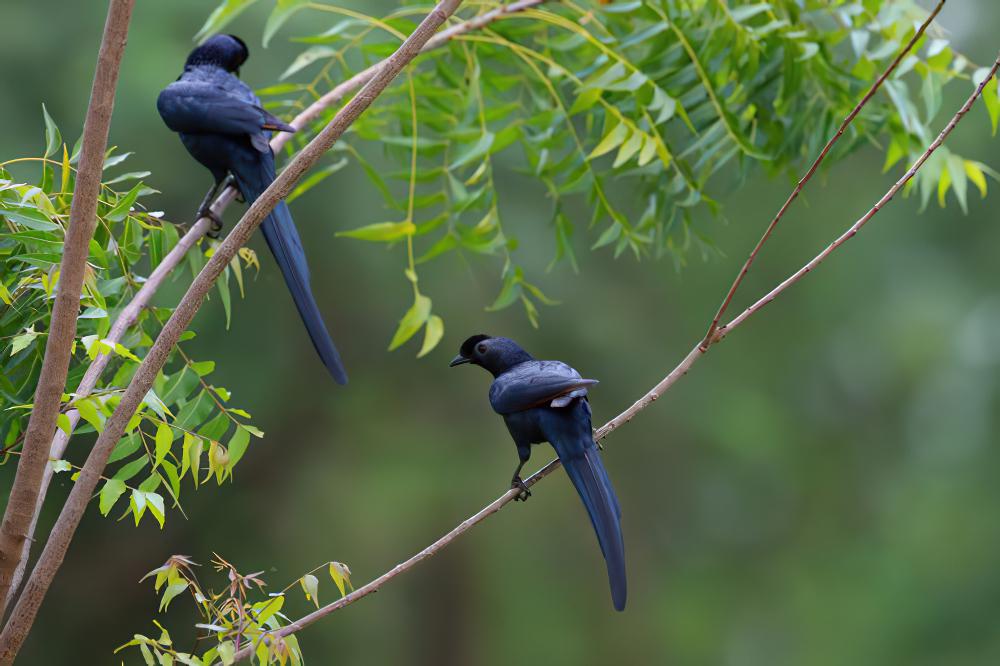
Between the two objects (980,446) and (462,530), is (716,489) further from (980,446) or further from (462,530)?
(462,530)

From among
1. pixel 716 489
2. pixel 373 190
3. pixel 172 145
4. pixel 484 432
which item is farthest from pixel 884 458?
pixel 172 145

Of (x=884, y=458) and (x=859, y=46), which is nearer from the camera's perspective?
(x=859, y=46)

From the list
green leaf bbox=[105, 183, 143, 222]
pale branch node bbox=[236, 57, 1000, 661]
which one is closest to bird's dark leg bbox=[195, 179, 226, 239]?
green leaf bbox=[105, 183, 143, 222]

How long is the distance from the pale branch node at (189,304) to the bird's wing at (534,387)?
0.54 m

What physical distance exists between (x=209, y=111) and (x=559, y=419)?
89 cm

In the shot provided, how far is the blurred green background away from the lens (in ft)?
16.1

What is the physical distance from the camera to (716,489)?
627 centimetres

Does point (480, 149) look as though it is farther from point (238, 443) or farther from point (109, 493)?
point (109, 493)

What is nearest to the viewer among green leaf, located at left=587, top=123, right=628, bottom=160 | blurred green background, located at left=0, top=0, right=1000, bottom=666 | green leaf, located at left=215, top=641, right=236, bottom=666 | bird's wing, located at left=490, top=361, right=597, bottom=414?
green leaf, located at left=215, top=641, right=236, bottom=666

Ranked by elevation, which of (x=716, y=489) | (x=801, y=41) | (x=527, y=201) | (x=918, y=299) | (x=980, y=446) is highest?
(x=527, y=201)

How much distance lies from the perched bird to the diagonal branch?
0.51 m

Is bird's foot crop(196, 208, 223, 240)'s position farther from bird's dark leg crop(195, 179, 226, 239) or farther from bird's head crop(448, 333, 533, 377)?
bird's head crop(448, 333, 533, 377)

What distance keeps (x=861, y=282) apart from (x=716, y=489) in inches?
54.8

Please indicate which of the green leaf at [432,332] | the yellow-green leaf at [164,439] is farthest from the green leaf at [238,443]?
the green leaf at [432,332]
